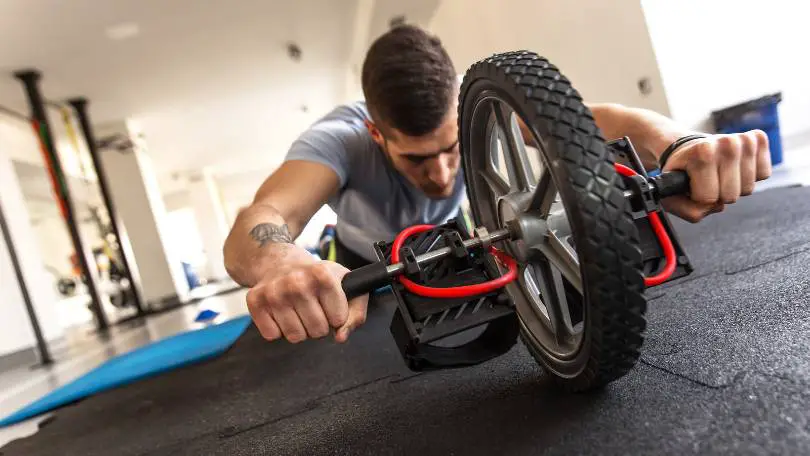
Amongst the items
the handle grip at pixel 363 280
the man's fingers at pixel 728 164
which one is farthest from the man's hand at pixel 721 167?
the handle grip at pixel 363 280

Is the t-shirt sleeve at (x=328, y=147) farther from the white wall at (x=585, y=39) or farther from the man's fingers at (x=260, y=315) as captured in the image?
the white wall at (x=585, y=39)

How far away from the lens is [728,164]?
0.77 meters

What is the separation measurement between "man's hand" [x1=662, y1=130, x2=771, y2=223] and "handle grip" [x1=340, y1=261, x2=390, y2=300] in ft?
1.56

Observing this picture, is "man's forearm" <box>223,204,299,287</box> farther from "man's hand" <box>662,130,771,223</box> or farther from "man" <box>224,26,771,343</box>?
"man's hand" <box>662,130,771,223</box>

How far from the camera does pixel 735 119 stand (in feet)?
10.1

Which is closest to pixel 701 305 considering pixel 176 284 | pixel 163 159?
pixel 176 284

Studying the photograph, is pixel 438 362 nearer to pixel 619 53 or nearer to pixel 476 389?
pixel 476 389

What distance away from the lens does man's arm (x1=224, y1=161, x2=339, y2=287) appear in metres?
1.01

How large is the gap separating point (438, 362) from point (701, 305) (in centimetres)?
66

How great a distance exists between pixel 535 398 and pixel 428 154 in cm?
75

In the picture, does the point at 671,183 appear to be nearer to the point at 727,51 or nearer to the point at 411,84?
the point at 411,84

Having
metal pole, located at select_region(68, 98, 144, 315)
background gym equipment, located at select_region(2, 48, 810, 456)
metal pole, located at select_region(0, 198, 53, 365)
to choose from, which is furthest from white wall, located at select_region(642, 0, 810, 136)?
metal pole, located at select_region(68, 98, 144, 315)

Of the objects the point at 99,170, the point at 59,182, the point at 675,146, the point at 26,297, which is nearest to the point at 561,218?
the point at 675,146

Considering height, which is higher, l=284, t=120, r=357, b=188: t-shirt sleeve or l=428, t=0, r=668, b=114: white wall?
l=428, t=0, r=668, b=114: white wall
